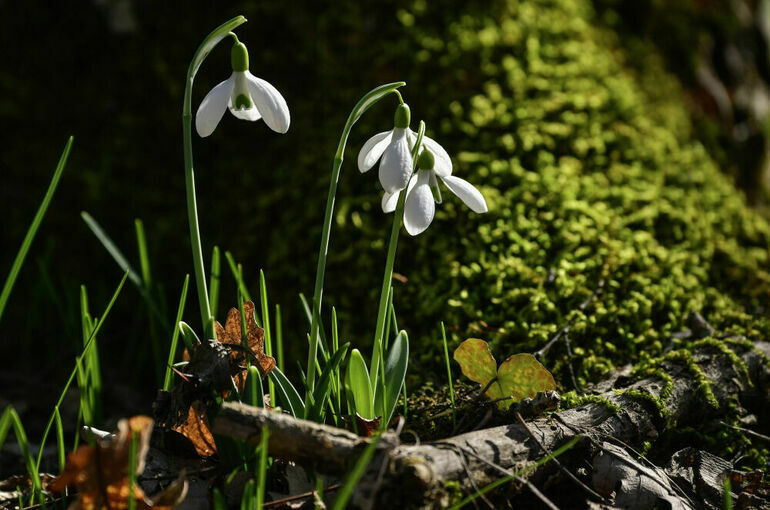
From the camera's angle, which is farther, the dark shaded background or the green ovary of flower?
the dark shaded background

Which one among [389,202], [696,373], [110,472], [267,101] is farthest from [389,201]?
[696,373]

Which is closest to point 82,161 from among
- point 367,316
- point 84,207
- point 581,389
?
point 84,207

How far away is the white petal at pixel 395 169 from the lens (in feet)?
3.43

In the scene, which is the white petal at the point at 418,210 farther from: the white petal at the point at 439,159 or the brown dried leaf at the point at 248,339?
the brown dried leaf at the point at 248,339

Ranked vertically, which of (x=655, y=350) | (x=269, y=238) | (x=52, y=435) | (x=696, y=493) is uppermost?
(x=269, y=238)

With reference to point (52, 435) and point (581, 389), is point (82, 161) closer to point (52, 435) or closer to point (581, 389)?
point (52, 435)

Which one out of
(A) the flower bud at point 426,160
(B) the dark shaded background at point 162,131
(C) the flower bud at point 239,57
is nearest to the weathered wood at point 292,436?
(A) the flower bud at point 426,160

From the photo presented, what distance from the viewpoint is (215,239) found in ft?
8.10

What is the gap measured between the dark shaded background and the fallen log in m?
1.25

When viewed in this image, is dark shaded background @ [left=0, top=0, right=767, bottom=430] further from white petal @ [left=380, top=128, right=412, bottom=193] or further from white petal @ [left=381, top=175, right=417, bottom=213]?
white petal @ [left=380, top=128, right=412, bottom=193]

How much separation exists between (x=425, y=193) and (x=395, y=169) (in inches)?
3.4

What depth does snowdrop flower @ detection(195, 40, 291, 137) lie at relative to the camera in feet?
3.53

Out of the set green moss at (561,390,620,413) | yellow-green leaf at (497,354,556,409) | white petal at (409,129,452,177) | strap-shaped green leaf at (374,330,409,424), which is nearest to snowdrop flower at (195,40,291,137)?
white petal at (409,129,452,177)

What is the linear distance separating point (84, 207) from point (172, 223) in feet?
1.30
